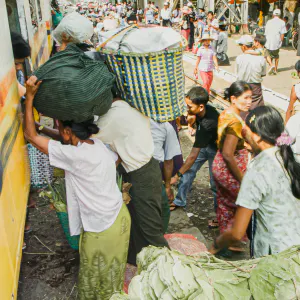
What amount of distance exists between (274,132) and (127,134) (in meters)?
0.96

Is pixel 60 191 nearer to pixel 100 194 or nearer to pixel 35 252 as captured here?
pixel 100 194

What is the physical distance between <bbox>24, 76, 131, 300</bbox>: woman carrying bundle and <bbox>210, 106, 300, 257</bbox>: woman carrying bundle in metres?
0.77

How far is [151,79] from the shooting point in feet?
7.95

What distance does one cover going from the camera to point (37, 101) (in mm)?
2279

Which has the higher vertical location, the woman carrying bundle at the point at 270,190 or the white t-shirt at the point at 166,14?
the woman carrying bundle at the point at 270,190

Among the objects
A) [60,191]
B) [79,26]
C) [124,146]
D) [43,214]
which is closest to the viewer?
[124,146]

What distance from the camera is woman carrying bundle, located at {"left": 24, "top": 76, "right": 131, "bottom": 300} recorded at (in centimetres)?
232

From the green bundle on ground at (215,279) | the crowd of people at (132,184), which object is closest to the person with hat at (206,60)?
the crowd of people at (132,184)

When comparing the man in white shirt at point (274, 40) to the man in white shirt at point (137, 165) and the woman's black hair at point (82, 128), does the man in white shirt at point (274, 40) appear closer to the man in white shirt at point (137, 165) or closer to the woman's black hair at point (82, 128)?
the man in white shirt at point (137, 165)

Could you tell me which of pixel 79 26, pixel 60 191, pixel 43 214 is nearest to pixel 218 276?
pixel 60 191

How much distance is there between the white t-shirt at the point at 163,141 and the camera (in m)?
3.72

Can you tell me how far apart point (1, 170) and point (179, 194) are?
2717 mm

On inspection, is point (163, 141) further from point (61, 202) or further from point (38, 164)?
point (38, 164)

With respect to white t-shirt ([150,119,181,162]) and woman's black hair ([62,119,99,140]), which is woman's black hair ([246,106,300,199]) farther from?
white t-shirt ([150,119,181,162])
